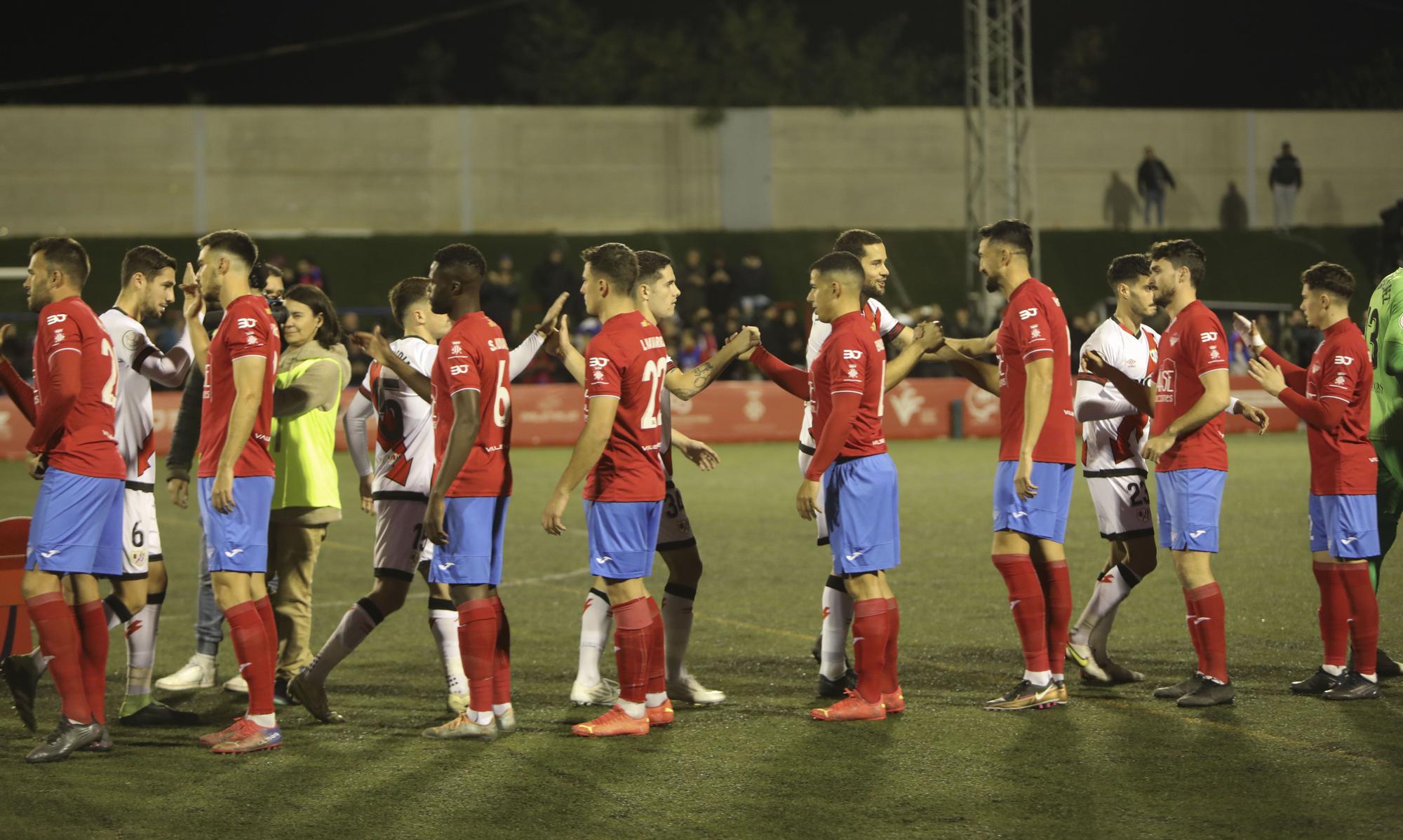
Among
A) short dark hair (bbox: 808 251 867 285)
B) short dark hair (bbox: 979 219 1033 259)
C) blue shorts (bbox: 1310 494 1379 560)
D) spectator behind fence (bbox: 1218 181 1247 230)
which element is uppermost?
spectator behind fence (bbox: 1218 181 1247 230)

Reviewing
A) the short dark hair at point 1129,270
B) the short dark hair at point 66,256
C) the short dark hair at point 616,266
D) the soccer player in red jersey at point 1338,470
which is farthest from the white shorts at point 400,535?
the soccer player in red jersey at point 1338,470

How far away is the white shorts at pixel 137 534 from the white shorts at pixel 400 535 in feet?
3.55

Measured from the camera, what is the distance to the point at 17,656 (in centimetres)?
656

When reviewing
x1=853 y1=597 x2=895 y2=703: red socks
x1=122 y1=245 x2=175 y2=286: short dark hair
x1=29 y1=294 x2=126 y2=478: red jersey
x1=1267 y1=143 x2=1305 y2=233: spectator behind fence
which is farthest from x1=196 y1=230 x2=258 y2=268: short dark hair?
x1=1267 y1=143 x2=1305 y2=233: spectator behind fence

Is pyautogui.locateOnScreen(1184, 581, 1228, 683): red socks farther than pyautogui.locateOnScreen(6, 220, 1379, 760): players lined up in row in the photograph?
Yes

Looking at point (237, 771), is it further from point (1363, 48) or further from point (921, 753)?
point (1363, 48)

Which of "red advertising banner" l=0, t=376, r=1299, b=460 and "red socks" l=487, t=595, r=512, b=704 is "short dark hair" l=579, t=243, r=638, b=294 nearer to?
"red socks" l=487, t=595, r=512, b=704

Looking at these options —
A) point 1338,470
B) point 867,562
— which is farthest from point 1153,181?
point 867,562

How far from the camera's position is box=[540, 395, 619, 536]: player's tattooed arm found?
6.34 m

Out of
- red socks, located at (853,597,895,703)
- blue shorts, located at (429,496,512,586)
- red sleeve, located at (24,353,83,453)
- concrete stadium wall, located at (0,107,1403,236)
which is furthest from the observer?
concrete stadium wall, located at (0,107,1403,236)

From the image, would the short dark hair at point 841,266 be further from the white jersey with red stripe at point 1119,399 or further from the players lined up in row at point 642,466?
the white jersey with red stripe at point 1119,399

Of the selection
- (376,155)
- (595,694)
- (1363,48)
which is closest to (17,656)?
(595,694)

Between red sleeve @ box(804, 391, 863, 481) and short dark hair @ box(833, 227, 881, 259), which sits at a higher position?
short dark hair @ box(833, 227, 881, 259)

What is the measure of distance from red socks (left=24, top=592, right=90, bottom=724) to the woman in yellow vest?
1332mm
